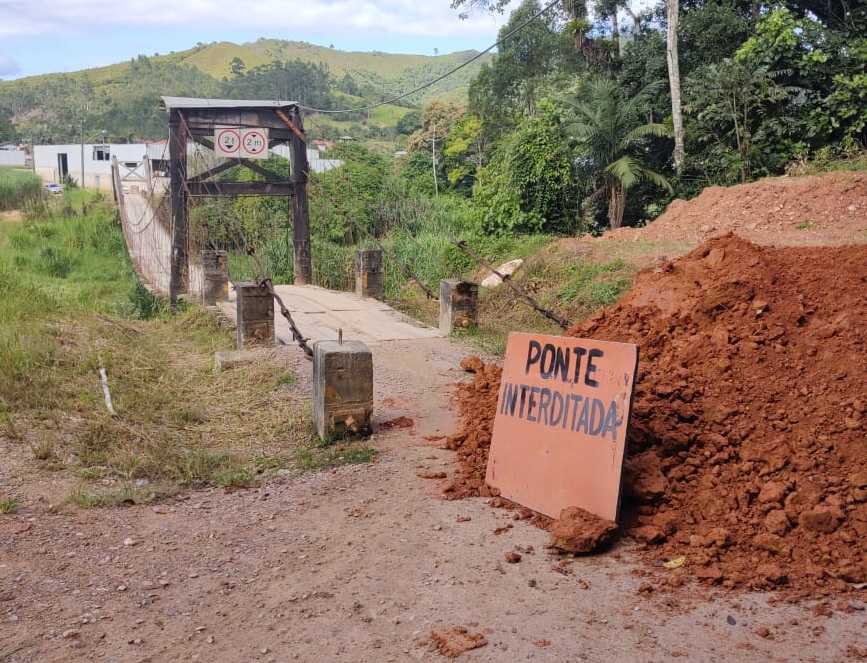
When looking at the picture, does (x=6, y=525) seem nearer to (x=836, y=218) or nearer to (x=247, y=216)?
(x=836, y=218)

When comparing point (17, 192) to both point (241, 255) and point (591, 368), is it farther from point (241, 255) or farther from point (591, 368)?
point (591, 368)

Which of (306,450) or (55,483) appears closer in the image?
(55,483)

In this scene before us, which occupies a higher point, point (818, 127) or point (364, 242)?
point (818, 127)

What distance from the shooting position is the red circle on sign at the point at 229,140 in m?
14.4

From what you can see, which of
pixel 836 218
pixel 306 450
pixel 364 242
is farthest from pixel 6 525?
pixel 364 242

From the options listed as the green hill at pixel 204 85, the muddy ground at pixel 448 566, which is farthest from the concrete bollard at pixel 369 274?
the green hill at pixel 204 85

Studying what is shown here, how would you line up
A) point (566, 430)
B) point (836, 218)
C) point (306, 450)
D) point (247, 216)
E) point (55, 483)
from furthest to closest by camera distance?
point (247, 216)
point (836, 218)
point (306, 450)
point (55, 483)
point (566, 430)

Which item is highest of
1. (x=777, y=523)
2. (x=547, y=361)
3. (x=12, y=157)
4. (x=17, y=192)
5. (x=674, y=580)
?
(x=12, y=157)

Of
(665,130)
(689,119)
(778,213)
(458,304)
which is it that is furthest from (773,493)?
(689,119)

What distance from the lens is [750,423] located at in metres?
4.59

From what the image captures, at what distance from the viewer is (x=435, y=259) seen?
1727cm

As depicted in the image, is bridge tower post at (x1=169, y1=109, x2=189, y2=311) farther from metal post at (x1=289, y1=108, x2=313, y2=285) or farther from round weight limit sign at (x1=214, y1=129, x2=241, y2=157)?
metal post at (x1=289, y1=108, x2=313, y2=285)

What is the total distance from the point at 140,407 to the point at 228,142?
8.65 metres

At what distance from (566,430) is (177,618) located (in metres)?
2.21
